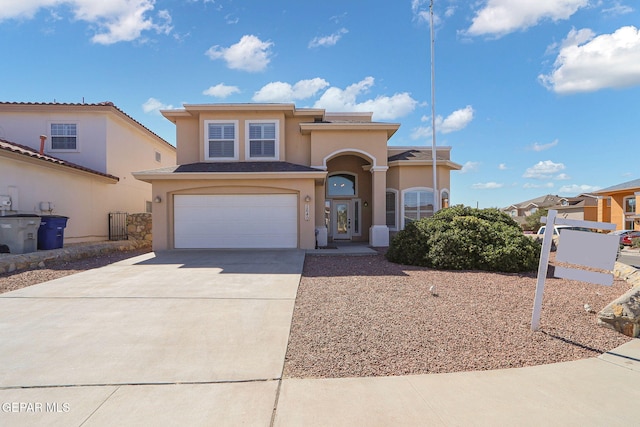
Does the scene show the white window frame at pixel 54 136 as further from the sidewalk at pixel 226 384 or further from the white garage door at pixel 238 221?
the sidewalk at pixel 226 384

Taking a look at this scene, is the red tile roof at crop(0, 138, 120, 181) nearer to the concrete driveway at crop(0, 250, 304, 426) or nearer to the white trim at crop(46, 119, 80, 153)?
the white trim at crop(46, 119, 80, 153)

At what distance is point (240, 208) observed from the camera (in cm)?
1395

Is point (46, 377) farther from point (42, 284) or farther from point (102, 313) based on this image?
point (42, 284)

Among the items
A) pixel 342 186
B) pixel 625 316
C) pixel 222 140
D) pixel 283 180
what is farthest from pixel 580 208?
pixel 625 316

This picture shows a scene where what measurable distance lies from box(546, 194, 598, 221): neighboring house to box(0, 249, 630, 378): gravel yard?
3894cm

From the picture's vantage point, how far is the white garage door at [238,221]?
13.9 m

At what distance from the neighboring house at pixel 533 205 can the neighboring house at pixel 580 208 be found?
0.70m

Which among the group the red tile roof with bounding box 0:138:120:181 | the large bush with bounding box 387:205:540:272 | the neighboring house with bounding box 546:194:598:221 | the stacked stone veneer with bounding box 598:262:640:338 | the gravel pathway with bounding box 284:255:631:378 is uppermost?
the red tile roof with bounding box 0:138:120:181

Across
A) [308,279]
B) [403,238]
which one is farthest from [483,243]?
[308,279]

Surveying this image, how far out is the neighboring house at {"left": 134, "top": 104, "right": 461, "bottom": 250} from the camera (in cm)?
1380

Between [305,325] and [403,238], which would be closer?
[305,325]

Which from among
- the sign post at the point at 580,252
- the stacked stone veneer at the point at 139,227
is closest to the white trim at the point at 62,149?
the stacked stone veneer at the point at 139,227

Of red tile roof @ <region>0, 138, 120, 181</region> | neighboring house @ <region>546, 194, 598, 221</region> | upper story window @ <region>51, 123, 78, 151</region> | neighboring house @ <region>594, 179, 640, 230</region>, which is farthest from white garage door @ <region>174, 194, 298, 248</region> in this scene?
neighboring house @ <region>546, 194, 598, 221</region>

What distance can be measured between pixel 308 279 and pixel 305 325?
330 centimetres
